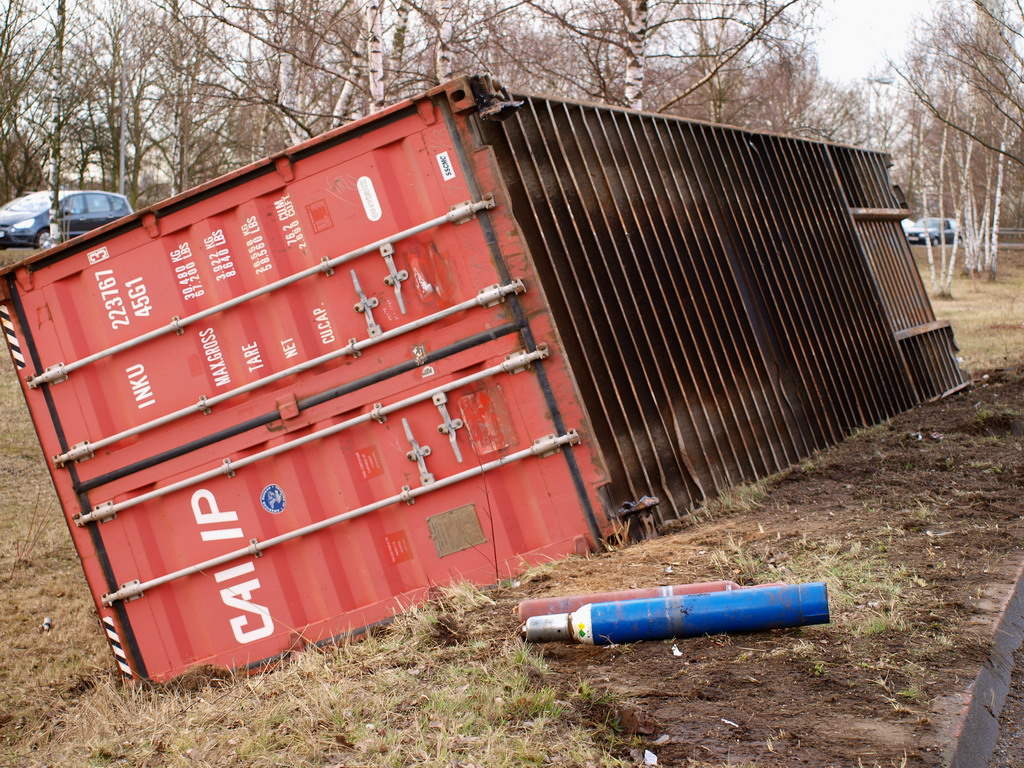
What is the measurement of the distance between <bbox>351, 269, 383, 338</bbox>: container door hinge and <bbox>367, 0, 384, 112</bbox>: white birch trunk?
6496mm

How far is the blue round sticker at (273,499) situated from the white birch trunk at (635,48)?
965cm

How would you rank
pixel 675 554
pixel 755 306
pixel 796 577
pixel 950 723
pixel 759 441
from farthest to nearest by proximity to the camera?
pixel 755 306
pixel 759 441
pixel 675 554
pixel 796 577
pixel 950 723

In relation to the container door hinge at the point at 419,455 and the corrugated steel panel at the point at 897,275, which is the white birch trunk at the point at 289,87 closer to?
the corrugated steel panel at the point at 897,275

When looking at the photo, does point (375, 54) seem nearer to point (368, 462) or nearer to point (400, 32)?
point (400, 32)

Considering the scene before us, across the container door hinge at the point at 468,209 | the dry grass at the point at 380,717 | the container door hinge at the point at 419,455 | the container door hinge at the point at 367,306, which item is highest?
the container door hinge at the point at 468,209

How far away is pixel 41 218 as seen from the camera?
2266 centimetres

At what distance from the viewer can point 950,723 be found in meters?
3.45

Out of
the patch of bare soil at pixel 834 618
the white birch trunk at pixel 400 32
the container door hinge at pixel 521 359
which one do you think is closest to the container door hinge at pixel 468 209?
the container door hinge at pixel 521 359

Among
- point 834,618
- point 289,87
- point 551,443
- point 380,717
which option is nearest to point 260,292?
point 551,443

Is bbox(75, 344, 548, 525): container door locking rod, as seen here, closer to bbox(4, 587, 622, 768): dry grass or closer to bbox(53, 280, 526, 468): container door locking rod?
bbox(53, 280, 526, 468): container door locking rod

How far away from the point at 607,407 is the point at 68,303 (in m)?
3.44

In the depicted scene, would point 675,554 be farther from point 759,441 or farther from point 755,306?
point 755,306

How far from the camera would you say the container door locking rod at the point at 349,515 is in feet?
19.1

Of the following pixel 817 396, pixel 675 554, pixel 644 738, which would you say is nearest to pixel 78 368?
pixel 675 554
